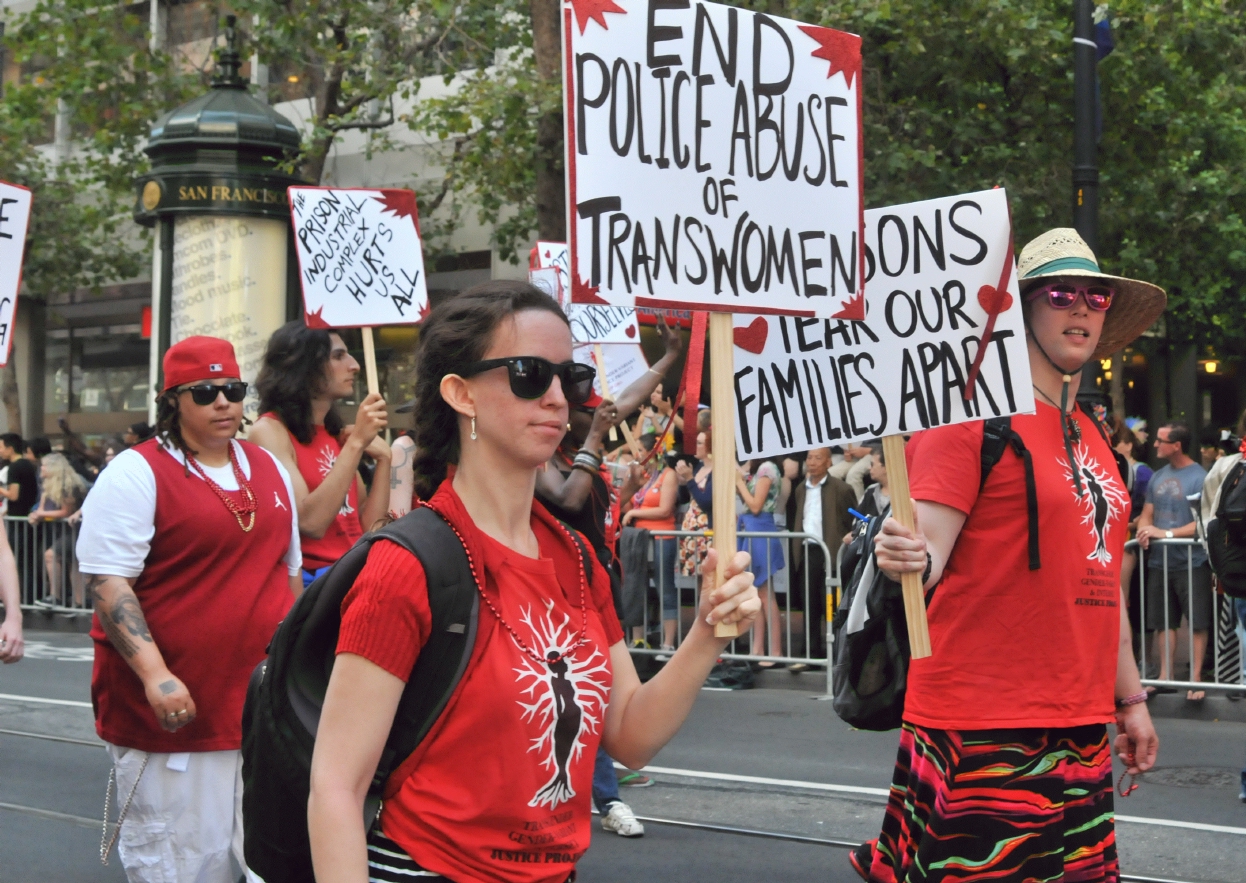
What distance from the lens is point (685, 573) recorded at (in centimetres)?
1130

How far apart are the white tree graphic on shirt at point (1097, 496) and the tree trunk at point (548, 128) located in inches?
379

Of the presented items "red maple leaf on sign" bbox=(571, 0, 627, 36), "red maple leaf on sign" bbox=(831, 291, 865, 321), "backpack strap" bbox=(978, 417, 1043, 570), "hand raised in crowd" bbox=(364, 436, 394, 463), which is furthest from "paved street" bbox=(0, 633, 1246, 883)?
"red maple leaf on sign" bbox=(571, 0, 627, 36)

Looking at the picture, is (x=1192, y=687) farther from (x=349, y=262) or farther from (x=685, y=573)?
(x=349, y=262)

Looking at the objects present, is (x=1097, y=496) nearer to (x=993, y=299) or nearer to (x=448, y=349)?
(x=993, y=299)

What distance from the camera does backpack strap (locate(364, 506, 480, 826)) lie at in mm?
→ 2256

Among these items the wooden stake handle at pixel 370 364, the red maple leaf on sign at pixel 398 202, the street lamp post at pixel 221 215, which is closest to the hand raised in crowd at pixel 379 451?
the wooden stake handle at pixel 370 364

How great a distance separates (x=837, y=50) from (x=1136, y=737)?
1923 mm

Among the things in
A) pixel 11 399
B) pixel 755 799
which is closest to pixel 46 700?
pixel 755 799

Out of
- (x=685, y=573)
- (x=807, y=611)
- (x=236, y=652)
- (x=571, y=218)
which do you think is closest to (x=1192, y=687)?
(x=807, y=611)

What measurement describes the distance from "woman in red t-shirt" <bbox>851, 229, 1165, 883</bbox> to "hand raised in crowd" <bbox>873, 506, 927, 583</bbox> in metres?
0.01

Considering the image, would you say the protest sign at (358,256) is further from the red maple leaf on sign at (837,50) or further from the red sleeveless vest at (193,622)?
the red maple leaf on sign at (837,50)

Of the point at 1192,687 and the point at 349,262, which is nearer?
the point at 349,262

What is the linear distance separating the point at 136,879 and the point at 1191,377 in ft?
80.9

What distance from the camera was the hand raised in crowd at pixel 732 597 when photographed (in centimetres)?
232
